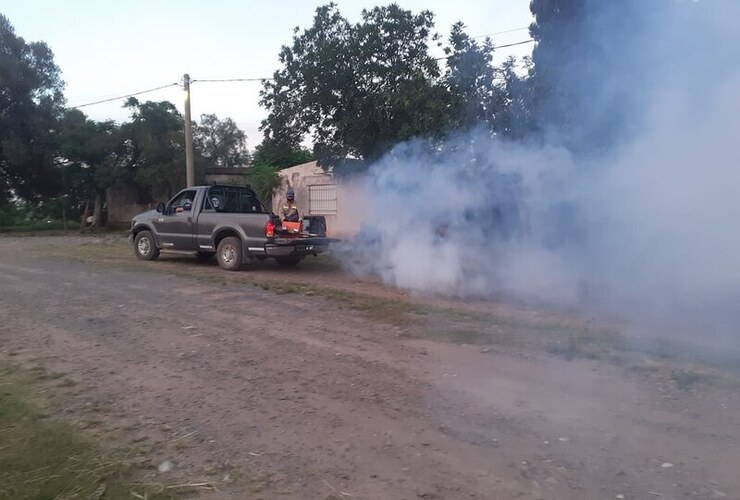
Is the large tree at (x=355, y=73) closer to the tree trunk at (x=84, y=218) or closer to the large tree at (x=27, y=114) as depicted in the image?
the tree trunk at (x=84, y=218)

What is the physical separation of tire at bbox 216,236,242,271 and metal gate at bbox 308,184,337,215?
771 centimetres

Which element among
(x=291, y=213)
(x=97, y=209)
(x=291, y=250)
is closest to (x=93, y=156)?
(x=97, y=209)

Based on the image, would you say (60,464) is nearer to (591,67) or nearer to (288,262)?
(591,67)

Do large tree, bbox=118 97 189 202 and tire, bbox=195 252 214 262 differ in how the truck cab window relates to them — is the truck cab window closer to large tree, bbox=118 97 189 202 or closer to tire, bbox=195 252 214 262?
tire, bbox=195 252 214 262

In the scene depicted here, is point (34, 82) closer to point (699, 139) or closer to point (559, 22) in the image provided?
point (559, 22)

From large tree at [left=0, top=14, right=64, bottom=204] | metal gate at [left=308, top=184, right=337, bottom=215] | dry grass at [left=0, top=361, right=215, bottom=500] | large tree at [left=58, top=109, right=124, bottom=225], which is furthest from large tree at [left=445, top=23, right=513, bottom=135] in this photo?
large tree at [left=0, top=14, right=64, bottom=204]

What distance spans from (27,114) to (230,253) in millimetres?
22759

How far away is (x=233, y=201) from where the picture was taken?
1425 centimetres

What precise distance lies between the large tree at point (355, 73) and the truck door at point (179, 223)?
4.27m

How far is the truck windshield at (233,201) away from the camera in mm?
13945

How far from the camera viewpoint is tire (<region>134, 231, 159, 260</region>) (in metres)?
15.1

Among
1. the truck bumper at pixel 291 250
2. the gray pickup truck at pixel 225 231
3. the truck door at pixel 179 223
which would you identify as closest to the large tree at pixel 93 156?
the gray pickup truck at pixel 225 231

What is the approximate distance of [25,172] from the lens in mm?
31297

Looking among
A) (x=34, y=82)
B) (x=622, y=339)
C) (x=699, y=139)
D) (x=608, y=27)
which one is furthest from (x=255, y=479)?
(x=34, y=82)
